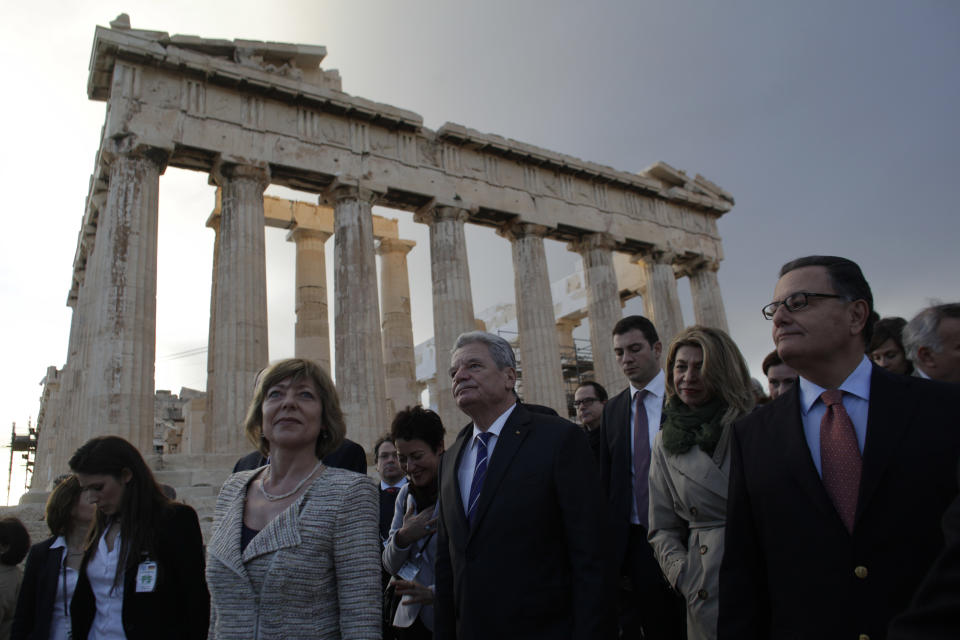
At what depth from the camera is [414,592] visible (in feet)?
13.3

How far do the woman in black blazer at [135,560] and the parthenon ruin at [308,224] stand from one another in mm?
11716

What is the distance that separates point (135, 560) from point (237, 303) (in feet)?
44.5

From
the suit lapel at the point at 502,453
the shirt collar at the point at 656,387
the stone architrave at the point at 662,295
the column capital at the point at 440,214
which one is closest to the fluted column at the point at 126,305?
the column capital at the point at 440,214

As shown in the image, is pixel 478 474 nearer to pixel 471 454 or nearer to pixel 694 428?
pixel 471 454

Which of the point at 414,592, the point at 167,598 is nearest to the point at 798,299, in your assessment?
the point at 414,592

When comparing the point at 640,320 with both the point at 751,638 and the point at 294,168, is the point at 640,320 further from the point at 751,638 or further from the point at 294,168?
the point at 294,168

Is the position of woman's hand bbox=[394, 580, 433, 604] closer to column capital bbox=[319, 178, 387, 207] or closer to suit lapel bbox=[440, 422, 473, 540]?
suit lapel bbox=[440, 422, 473, 540]

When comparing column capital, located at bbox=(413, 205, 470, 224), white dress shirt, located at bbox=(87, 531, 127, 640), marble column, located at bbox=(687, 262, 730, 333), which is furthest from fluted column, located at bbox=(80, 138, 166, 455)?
marble column, located at bbox=(687, 262, 730, 333)

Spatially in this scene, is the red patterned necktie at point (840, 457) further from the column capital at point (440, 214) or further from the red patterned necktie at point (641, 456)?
the column capital at point (440, 214)

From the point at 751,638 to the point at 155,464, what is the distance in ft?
46.9

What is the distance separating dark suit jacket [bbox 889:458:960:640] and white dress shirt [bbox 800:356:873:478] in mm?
1505

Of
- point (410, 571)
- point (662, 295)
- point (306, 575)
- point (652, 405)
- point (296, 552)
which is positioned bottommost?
point (410, 571)

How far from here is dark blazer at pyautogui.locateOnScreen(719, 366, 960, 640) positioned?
2.28 m

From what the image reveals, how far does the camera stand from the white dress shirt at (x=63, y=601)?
13.0ft
